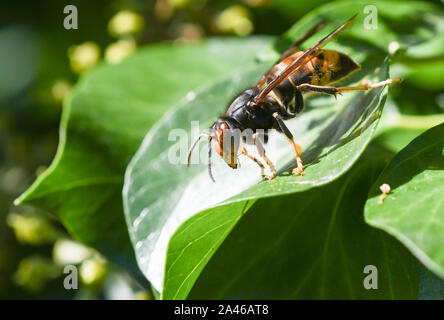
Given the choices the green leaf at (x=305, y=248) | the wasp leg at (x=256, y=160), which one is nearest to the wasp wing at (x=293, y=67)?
the wasp leg at (x=256, y=160)

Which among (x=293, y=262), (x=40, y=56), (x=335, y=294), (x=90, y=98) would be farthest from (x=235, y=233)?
(x=40, y=56)

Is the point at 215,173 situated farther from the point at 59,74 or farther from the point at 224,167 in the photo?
the point at 59,74

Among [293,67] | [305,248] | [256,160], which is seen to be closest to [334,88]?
[293,67]

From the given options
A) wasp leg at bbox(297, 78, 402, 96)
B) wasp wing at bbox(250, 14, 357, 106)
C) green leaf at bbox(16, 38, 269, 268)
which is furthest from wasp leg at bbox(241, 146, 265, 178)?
green leaf at bbox(16, 38, 269, 268)

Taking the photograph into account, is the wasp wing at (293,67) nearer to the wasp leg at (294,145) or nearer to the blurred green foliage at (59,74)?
the wasp leg at (294,145)
